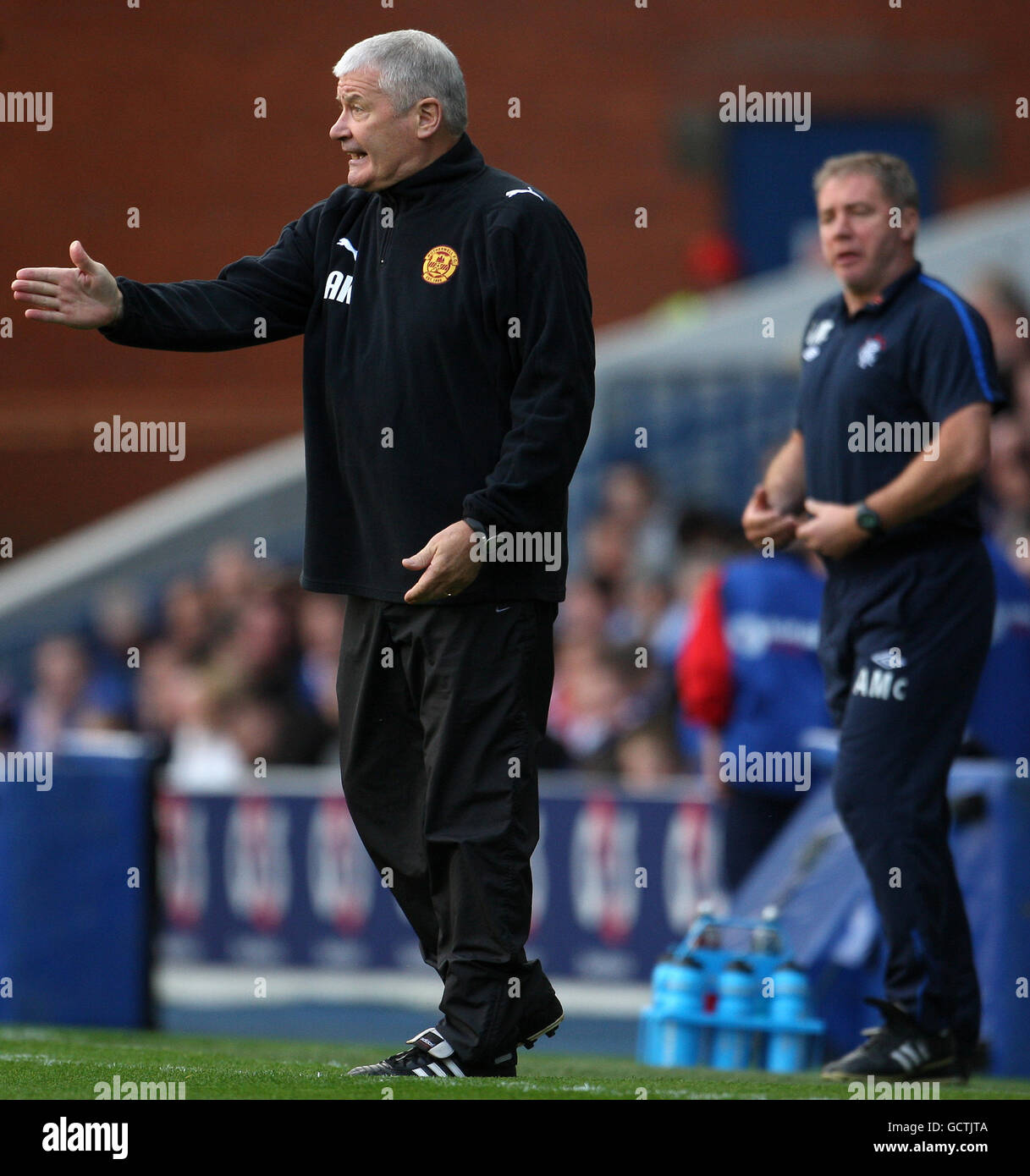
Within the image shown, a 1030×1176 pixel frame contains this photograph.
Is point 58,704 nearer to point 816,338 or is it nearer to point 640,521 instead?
point 640,521

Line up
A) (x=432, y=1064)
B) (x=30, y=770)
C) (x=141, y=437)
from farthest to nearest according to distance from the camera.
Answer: (x=141, y=437) < (x=30, y=770) < (x=432, y=1064)

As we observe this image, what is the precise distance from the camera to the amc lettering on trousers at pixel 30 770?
8.33 m

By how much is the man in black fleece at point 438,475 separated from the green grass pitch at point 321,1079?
238 millimetres

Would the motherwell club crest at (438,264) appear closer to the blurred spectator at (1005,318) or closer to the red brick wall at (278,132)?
the blurred spectator at (1005,318)

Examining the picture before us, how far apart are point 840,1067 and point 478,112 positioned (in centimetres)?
1596

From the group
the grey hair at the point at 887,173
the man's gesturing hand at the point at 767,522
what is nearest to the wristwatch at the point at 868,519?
the man's gesturing hand at the point at 767,522

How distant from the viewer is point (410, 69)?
478 centimetres

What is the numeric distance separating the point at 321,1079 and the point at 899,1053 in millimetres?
1572

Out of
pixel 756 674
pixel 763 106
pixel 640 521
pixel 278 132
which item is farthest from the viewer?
pixel 763 106

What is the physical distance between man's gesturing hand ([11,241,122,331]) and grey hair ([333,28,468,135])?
0.74 meters

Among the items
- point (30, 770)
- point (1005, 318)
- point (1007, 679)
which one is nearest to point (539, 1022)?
point (1007, 679)

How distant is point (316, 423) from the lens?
4984mm

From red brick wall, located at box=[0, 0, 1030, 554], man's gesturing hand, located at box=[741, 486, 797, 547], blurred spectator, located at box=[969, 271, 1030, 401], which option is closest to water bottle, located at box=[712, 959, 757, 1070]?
man's gesturing hand, located at box=[741, 486, 797, 547]

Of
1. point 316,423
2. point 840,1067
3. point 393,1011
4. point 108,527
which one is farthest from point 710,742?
point 108,527
